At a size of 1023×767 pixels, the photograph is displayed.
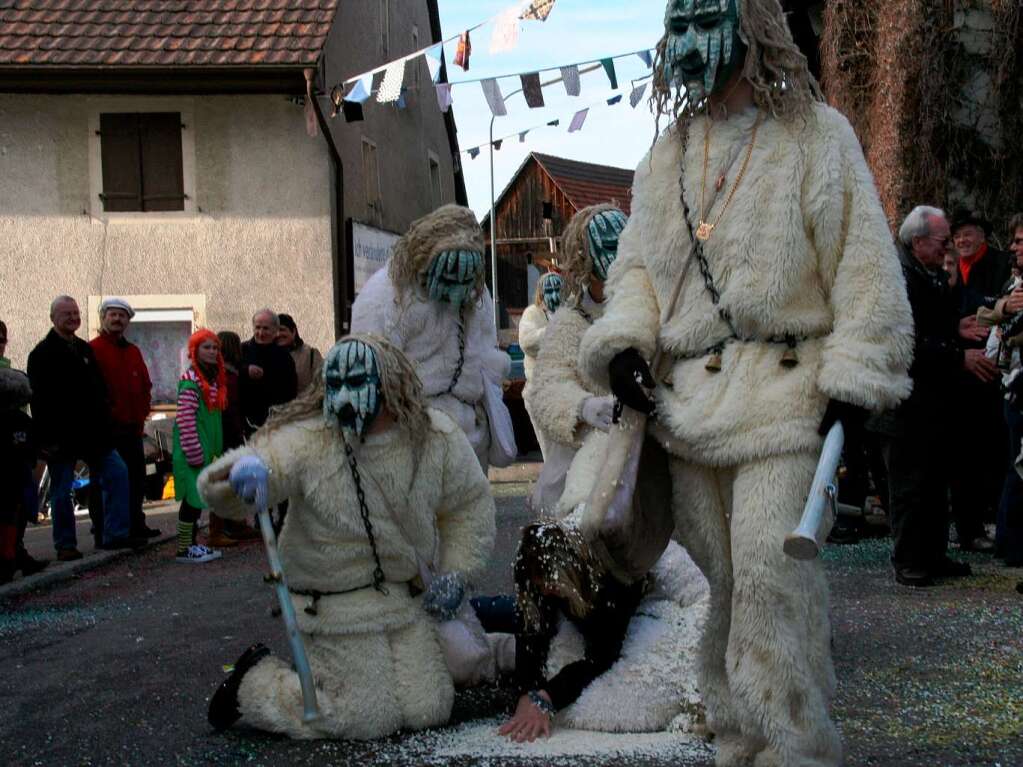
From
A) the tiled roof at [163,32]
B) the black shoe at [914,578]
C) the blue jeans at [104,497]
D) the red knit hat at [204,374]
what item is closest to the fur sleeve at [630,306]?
the black shoe at [914,578]

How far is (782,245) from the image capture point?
359 cm

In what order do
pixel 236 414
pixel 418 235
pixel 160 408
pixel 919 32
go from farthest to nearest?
pixel 160 408, pixel 919 32, pixel 236 414, pixel 418 235

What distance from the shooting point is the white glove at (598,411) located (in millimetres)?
4551

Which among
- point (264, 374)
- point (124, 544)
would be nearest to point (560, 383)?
point (124, 544)

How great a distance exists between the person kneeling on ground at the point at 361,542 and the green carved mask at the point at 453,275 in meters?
1.40

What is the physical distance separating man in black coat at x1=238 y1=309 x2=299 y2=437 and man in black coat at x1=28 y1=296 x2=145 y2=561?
1410 mm

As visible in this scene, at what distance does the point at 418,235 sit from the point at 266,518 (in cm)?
223

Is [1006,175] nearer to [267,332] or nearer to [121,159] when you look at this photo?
[267,332]

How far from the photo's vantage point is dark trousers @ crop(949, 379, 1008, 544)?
8.95m

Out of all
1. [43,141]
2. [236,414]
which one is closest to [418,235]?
[236,414]

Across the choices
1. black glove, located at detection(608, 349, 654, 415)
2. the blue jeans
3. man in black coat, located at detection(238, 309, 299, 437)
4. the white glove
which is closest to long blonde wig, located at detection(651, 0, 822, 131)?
black glove, located at detection(608, 349, 654, 415)

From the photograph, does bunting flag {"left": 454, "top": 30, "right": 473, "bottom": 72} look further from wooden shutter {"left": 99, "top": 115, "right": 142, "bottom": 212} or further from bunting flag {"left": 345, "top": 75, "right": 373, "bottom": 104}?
wooden shutter {"left": 99, "top": 115, "right": 142, "bottom": 212}

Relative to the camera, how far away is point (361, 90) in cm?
1536

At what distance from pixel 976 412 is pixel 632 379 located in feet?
20.8
